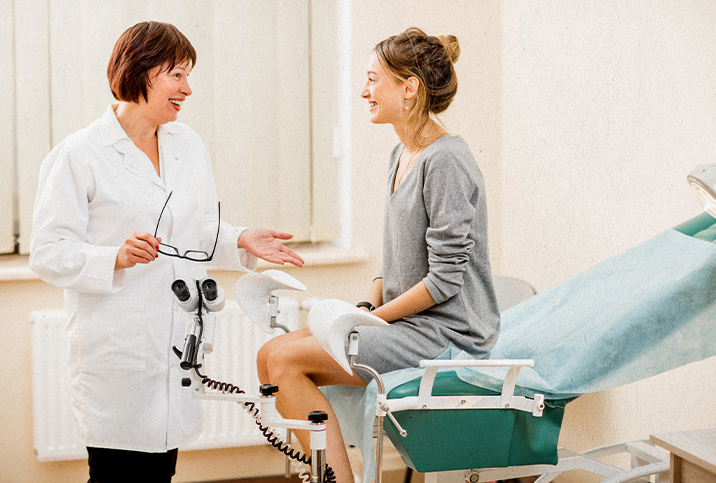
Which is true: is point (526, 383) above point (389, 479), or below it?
above

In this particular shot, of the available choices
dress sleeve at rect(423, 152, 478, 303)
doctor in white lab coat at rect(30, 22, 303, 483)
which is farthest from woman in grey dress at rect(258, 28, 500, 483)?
doctor in white lab coat at rect(30, 22, 303, 483)

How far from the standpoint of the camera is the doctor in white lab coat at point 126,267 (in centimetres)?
160

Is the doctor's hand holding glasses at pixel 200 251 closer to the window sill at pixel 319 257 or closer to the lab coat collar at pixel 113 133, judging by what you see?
the lab coat collar at pixel 113 133

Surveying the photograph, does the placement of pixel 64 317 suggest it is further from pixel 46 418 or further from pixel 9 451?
pixel 9 451

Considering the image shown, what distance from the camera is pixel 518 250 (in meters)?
2.57

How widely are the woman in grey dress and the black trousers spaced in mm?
345

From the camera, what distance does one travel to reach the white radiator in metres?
2.31

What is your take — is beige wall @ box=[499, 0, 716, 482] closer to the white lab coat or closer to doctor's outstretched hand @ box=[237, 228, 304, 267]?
doctor's outstretched hand @ box=[237, 228, 304, 267]

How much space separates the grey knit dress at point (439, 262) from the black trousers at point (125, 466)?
0.59 m

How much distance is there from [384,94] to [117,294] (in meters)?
0.76

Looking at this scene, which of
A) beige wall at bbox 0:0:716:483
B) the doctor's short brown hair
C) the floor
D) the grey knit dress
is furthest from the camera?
the floor

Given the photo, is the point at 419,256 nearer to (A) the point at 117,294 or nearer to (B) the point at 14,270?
(A) the point at 117,294

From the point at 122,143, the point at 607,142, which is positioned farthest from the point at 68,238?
the point at 607,142

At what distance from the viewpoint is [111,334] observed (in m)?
1.62
